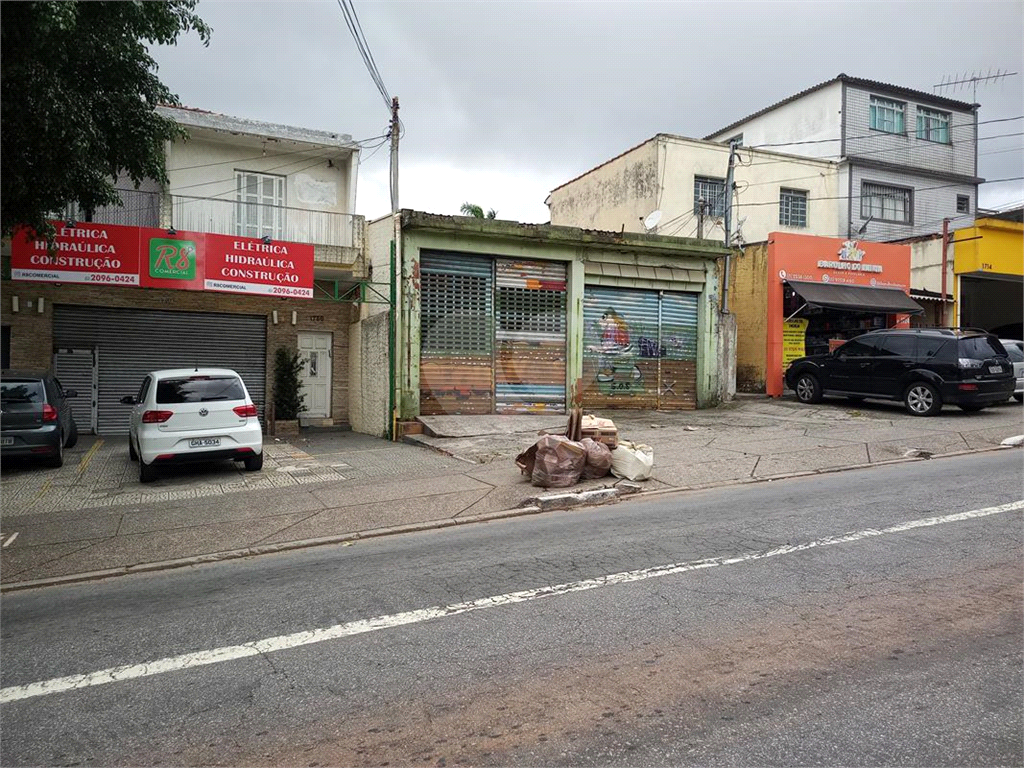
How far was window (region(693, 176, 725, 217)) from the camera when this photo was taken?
2486 centimetres

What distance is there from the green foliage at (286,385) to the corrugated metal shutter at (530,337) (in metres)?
5.05

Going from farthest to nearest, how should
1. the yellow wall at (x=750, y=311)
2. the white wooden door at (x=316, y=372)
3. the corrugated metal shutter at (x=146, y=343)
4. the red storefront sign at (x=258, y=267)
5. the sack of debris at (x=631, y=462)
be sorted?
the yellow wall at (x=750, y=311) < the white wooden door at (x=316, y=372) < the corrugated metal shutter at (x=146, y=343) < the red storefront sign at (x=258, y=267) < the sack of debris at (x=631, y=462)

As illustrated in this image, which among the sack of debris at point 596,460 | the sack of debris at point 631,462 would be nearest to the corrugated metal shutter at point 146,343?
the sack of debris at point 596,460

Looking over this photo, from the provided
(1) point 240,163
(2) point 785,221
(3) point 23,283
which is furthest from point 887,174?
(3) point 23,283

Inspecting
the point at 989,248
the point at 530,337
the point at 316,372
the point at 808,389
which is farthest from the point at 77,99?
the point at 989,248

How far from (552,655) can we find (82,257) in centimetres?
1306

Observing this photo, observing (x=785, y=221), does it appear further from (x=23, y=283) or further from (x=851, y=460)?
(x=23, y=283)

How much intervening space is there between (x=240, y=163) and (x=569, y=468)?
12.9 metres

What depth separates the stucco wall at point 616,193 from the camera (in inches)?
956

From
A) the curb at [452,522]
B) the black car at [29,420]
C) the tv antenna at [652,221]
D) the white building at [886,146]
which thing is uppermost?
the white building at [886,146]

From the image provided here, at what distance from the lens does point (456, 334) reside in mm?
15141

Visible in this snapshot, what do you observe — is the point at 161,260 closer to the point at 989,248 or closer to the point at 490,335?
the point at 490,335

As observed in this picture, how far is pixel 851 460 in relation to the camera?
10.5 metres

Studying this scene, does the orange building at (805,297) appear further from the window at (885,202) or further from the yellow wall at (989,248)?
the window at (885,202)
